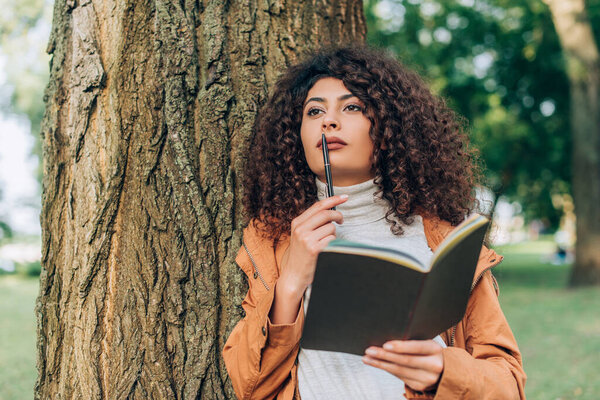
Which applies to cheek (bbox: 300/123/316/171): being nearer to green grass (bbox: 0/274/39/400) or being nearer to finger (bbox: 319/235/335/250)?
finger (bbox: 319/235/335/250)

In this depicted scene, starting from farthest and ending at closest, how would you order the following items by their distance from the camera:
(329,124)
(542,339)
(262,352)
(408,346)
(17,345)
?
(17,345) → (542,339) → (329,124) → (262,352) → (408,346)

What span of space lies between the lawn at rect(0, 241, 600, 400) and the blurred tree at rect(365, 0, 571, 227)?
359 cm

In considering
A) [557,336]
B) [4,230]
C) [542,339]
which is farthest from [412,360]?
[4,230]

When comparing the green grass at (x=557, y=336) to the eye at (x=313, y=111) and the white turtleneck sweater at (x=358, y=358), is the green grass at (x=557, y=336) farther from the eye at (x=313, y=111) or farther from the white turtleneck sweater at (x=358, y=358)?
the eye at (x=313, y=111)

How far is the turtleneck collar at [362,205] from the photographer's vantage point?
1911 mm

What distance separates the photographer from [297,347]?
1.76 m

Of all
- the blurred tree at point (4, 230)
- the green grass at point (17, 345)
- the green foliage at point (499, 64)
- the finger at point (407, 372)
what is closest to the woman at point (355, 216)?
the finger at point (407, 372)

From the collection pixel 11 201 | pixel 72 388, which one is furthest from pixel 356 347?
pixel 11 201

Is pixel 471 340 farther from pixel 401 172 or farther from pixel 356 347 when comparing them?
pixel 401 172

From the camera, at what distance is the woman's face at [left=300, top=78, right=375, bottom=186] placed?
1835 millimetres

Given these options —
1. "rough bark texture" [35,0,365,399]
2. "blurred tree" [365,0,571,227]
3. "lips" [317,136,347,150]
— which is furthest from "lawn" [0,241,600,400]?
"blurred tree" [365,0,571,227]

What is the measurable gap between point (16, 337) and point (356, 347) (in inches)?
315

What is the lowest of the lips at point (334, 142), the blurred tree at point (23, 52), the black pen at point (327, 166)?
the black pen at point (327, 166)

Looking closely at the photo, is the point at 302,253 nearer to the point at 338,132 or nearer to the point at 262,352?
the point at 262,352
